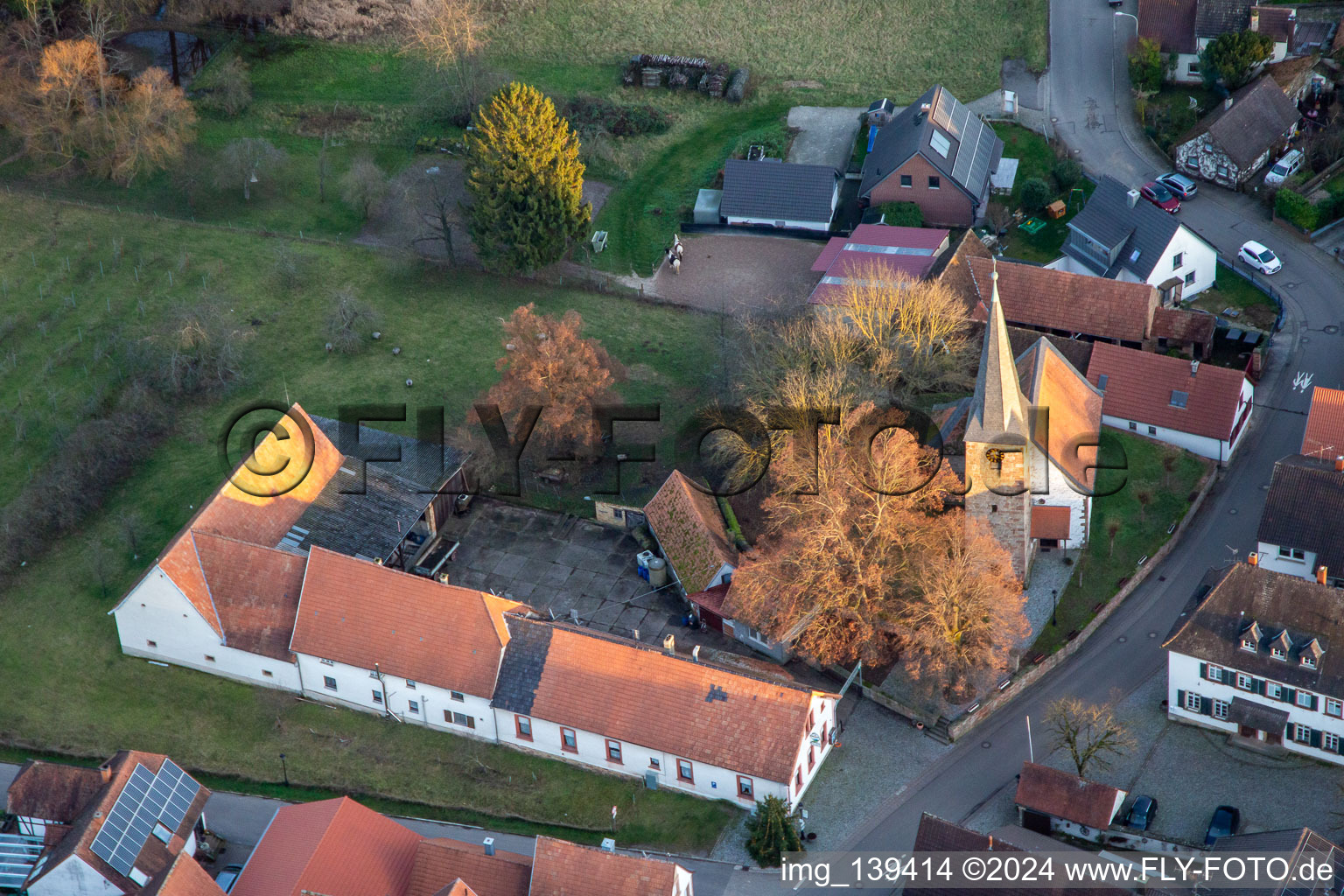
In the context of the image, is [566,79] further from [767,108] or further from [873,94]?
[873,94]

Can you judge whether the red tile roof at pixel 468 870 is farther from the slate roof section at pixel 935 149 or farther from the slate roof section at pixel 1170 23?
the slate roof section at pixel 1170 23

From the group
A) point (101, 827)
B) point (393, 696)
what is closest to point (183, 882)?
point (101, 827)

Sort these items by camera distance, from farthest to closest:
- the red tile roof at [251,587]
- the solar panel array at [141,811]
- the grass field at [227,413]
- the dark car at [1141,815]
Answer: the red tile roof at [251,587] < the grass field at [227,413] < the dark car at [1141,815] < the solar panel array at [141,811]

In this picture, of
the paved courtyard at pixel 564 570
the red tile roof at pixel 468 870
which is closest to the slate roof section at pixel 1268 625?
the paved courtyard at pixel 564 570

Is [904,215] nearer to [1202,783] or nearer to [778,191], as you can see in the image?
[778,191]

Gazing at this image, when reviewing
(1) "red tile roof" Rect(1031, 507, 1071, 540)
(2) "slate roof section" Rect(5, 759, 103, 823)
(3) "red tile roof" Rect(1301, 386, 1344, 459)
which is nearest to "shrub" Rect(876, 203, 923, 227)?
(1) "red tile roof" Rect(1031, 507, 1071, 540)

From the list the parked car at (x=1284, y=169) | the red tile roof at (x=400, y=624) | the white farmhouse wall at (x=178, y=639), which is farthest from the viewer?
the parked car at (x=1284, y=169)
